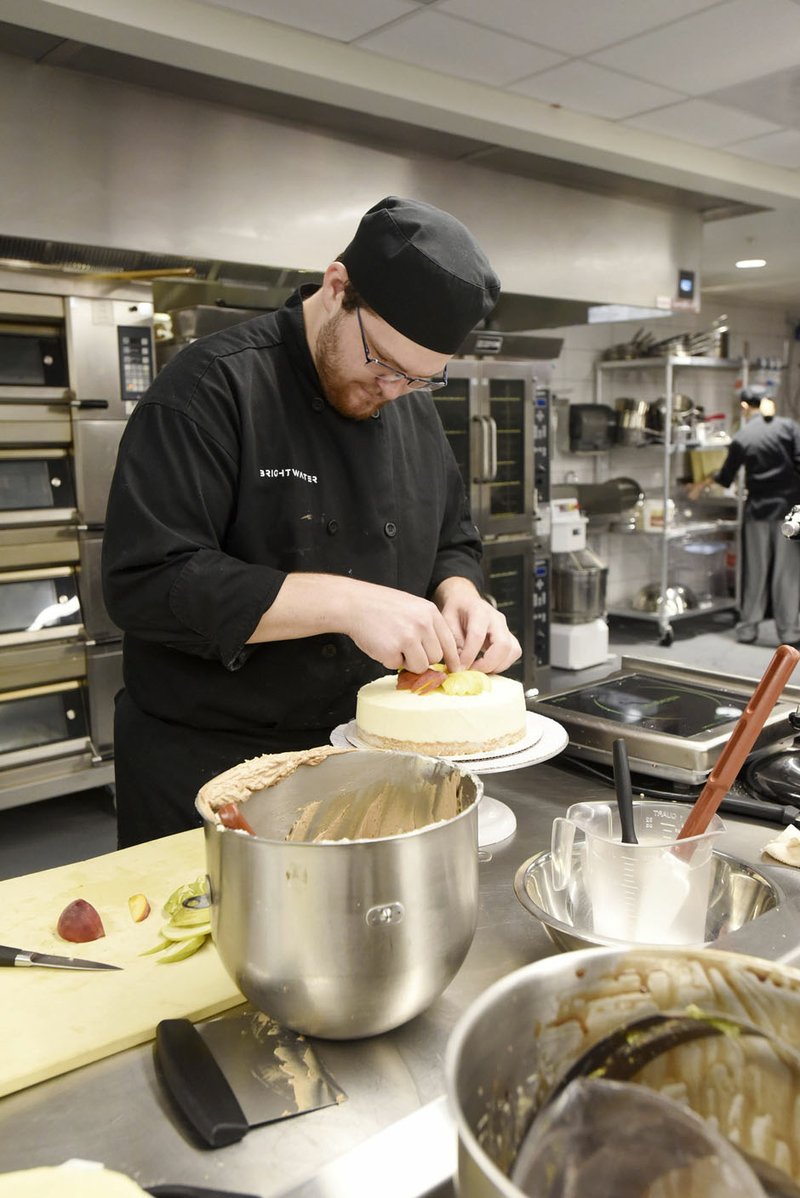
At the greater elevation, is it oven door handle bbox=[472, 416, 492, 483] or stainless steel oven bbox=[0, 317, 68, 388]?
stainless steel oven bbox=[0, 317, 68, 388]

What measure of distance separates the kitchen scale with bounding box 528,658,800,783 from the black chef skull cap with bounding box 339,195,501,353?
28.1 inches

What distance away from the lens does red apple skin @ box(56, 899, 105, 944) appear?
1.06 metres

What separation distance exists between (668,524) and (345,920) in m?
7.69

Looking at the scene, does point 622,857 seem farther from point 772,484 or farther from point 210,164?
point 772,484

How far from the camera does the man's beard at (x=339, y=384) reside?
1.74 meters

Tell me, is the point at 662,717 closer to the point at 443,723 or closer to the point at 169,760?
the point at 443,723

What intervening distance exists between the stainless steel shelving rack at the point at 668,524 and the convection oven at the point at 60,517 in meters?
4.99

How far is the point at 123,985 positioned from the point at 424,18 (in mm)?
3675

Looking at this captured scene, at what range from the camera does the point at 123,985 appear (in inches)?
38.2

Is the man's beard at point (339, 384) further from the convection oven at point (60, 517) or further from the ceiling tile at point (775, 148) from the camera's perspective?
the ceiling tile at point (775, 148)

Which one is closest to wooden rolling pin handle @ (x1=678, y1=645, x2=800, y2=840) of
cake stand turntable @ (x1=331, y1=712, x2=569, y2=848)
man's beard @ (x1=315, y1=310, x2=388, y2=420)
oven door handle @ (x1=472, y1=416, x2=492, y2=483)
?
cake stand turntable @ (x1=331, y1=712, x2=569, y2=848)

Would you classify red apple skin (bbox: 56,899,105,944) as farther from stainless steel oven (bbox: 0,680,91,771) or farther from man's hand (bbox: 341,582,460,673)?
stainless steel oven (bbox: 0,680,91,771)

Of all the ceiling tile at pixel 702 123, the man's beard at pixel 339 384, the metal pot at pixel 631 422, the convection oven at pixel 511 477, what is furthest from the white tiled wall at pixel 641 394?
the man's beard at pixel 339 384

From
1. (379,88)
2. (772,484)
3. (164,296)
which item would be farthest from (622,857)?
(772,484)
